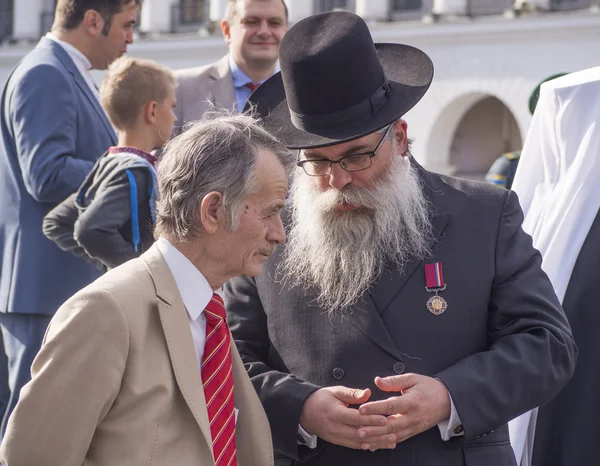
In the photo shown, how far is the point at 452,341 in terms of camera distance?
2.94m

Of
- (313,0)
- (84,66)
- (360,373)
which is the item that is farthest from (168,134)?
(313,0)

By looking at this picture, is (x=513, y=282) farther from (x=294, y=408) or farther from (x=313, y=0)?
(x=313, y=0)

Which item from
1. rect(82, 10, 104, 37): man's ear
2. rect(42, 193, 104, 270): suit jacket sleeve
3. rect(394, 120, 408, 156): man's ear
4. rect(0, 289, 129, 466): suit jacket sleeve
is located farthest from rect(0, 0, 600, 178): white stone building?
rect(0, 289, 129, 466): suit jacket sleeve

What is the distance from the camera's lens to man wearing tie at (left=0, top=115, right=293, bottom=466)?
7.66 ft

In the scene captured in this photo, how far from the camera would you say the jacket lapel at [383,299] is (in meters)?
2.94

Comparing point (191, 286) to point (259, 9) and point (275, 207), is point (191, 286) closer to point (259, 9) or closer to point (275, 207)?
point (275, 207)

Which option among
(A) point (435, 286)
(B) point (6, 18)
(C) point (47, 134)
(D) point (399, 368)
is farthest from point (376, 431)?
(B) point (6, 18)

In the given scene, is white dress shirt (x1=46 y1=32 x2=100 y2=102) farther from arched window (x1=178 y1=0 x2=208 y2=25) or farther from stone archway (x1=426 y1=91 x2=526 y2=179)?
arched window (x1=178 y1=0 x2=208 y2=25)

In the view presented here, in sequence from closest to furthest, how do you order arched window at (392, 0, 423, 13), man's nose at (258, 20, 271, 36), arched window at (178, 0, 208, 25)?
1. man's nose at (258, 20, 271, 36)
2. arched window at (392, 0, 423, 13)
3. arched window at (178, 0, 208, 25)

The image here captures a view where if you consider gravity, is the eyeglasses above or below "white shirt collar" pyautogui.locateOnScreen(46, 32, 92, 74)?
above

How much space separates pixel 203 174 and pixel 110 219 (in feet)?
4.52

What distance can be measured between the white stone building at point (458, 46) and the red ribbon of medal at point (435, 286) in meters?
16.2

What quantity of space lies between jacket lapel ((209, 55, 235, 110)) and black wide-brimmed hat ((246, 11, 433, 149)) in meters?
2.03

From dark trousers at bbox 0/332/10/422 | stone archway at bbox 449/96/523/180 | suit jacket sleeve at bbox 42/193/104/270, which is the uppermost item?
suit jacket sleeve at bbox 42/193/104/270
